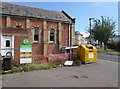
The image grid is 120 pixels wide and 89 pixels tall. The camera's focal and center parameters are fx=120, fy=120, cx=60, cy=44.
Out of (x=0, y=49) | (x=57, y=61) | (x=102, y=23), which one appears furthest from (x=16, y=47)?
(x=102, y=23)

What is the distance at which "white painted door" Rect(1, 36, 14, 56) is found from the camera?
955 cm

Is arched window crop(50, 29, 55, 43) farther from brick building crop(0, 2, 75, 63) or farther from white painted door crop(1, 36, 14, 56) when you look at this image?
white painted door crop(1, 36, 14, 56)

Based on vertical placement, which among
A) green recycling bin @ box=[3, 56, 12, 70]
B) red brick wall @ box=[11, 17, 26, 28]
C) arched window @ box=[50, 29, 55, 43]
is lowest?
green recycling bin @ box=[3, 56, 12, 70]

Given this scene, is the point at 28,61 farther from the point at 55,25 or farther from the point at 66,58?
the point at 55,25

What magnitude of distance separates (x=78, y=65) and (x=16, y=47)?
5394mm

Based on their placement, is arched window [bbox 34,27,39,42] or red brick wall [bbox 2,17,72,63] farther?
arched window [bbox 34,27,39,42]

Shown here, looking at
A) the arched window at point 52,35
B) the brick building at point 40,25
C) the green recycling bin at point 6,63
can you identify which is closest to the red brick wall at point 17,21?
the brick building at point 40,25

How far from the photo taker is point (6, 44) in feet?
32.2

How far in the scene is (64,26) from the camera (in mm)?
19078

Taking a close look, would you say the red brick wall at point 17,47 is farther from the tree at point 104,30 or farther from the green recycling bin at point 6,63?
the tree at point 104,30

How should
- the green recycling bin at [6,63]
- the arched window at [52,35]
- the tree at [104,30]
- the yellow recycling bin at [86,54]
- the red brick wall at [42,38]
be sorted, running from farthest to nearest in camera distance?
the tree at [104,30], the arched window at [52,35], the yellow recycling bin at [86,54], the red brick wall at [42,38], the green recycling bin at [6,63]

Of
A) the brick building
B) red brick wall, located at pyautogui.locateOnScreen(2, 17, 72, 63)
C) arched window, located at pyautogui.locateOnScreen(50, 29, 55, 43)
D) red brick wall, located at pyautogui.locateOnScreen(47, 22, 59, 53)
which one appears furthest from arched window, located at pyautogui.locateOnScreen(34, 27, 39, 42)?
arched window, located at pyautogui.locateOnScreen(50, 29, 55, 43)

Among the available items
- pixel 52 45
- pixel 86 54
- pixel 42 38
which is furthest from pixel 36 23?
pixel 86 54

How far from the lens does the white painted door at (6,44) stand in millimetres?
9555
